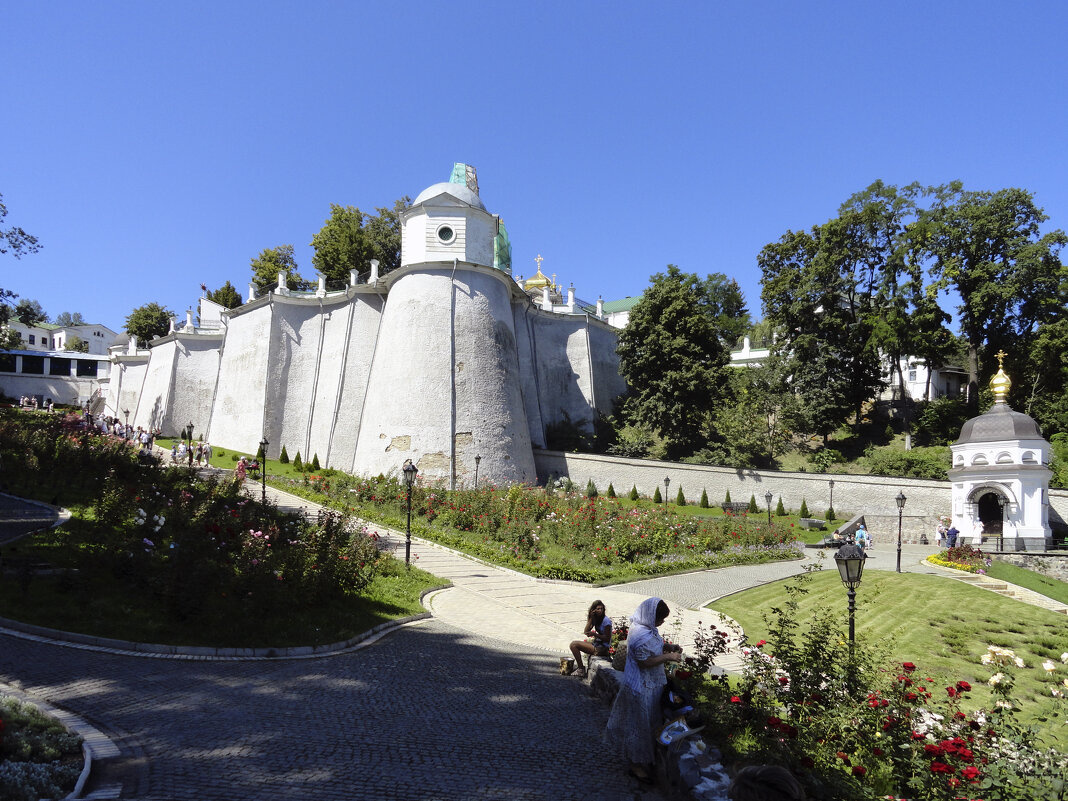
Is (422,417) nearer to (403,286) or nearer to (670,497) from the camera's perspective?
(403,286)

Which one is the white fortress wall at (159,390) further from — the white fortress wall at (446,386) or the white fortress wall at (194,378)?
the white fortress wall at (446,386)

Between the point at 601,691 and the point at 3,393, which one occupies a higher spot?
the point at 3,393

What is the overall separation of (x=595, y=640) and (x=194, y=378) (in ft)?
131

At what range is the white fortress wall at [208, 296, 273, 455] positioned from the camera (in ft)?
115

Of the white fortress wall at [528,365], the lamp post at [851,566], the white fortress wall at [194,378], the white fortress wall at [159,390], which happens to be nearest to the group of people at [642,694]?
the lamp post at [851,566]

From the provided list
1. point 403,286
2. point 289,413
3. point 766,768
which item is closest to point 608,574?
point 766,768

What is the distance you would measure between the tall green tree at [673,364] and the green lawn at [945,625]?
17238 millimetres

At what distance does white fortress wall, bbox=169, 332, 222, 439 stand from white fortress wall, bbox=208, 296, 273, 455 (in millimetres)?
2873

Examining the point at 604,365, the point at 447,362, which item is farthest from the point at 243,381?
the point at 604,365

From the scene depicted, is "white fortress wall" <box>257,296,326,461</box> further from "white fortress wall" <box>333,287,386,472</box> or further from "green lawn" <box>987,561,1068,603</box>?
"green lawn" <box>987,561,1068,603</box>

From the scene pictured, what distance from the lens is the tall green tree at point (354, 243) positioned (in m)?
42.3

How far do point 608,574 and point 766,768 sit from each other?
12017 mm

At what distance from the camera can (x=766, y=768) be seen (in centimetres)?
388

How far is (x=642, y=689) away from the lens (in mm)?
5047
